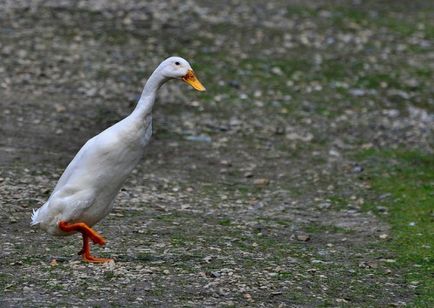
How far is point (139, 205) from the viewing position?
507 inches

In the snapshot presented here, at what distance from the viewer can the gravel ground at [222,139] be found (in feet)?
32.7

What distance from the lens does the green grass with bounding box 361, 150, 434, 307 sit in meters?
10.7

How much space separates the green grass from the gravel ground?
0.68 ft

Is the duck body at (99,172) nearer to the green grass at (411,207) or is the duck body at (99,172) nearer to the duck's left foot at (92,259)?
the duck's left foot at (92,259)

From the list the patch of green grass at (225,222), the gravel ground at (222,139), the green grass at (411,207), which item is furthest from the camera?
the patch of green grass at (225,222)

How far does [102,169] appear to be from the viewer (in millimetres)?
9867

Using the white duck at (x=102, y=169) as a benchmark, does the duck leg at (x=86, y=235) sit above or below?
below

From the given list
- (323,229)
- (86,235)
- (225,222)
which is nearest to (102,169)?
(86,235)

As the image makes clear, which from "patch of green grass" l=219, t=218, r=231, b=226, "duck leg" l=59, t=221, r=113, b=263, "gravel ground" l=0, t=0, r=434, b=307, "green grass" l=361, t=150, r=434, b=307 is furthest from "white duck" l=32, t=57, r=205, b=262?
"green grass" l=361, t=150, r=434, b=307

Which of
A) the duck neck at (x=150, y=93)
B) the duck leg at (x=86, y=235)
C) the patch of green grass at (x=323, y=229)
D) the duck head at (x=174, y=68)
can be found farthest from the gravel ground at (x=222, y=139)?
the duck head at (x=174, y=68)

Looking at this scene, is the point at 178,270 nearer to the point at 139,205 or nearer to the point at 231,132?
the point at 139,205

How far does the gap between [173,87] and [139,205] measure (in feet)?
20.0

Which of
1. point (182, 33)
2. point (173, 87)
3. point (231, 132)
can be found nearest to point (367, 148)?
point (231, 132)

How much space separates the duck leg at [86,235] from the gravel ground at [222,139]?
0.14 metres
